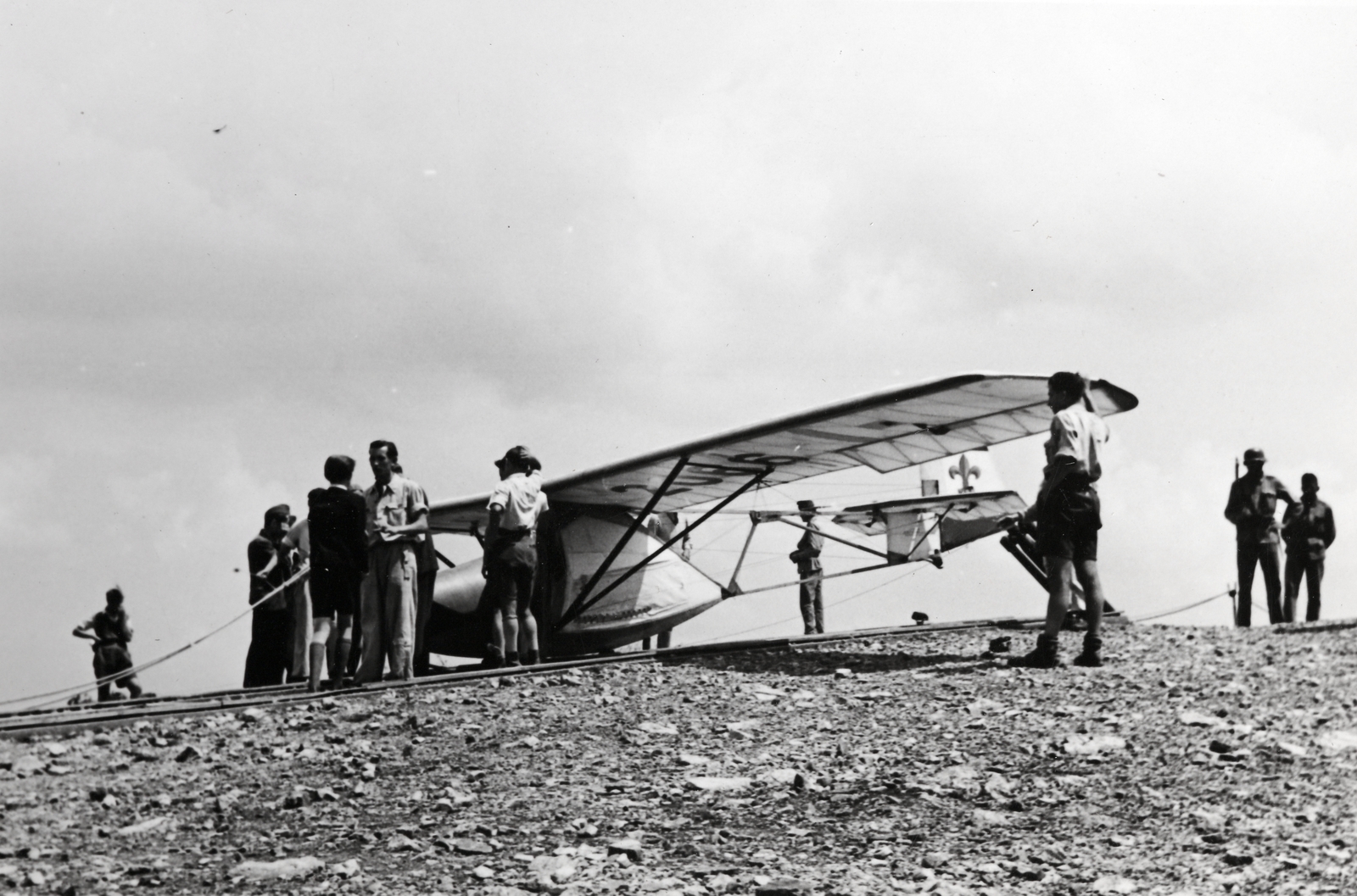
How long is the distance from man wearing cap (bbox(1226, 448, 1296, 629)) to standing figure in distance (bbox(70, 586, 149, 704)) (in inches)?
439

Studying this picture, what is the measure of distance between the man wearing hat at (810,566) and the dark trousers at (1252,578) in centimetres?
524

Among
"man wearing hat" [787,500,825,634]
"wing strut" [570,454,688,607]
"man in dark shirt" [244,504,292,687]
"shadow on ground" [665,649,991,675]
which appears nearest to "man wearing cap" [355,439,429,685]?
"man in dark shirt" [244,504,292,687]

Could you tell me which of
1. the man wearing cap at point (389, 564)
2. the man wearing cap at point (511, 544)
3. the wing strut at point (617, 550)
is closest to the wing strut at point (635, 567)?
the wing strut at point (617, 550)

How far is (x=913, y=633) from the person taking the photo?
441 inches

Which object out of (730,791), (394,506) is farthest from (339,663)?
(730,791)

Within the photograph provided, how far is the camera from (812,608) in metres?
16.1

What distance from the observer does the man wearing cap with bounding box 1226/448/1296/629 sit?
11.9 metres

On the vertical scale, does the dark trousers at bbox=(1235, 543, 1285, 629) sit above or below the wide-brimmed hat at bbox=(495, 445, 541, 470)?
below

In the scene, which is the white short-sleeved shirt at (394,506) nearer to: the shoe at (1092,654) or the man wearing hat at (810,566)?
the shoe at (1092,654)

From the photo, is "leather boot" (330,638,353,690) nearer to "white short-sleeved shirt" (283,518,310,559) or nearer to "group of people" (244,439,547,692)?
"group of people" (244,439,547,692)

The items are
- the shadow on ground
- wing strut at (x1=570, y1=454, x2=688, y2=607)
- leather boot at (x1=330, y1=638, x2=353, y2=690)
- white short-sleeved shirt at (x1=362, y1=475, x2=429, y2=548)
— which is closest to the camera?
leather boot at (x1=330, y1=638, x2=353, y2=690)

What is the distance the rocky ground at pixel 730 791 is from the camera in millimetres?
4844

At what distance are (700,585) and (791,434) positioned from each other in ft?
11.6

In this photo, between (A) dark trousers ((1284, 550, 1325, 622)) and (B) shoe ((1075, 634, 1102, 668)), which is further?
(A) dark trousers ((1284, 550, 1325, 622))
